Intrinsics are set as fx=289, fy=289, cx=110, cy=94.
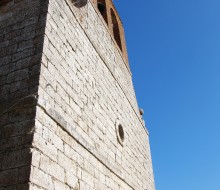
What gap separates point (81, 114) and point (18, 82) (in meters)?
1.06

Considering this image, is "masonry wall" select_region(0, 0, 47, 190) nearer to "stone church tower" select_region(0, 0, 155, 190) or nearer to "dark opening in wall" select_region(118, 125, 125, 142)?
"stone church tower" select_region(0, 0, 155, 190)

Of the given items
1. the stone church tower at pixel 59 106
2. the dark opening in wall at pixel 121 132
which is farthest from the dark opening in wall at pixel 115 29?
the dark opening in wall at pixel 121 132

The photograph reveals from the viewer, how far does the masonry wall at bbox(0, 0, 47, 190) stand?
2721mm

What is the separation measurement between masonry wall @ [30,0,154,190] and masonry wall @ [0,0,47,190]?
0.29ft

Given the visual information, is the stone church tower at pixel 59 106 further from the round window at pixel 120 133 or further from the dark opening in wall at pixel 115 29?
the dark opening in wall at pixel 115 29

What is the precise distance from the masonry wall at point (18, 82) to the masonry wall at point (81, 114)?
87 mm

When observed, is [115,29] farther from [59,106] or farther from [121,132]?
[59,106]

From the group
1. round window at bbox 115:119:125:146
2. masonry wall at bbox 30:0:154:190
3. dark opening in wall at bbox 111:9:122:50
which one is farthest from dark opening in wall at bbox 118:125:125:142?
dark opening in wall at bbox 111:9:122:50

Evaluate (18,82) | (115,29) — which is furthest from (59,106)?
(115,29)

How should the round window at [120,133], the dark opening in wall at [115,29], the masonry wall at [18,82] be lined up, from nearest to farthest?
the masonry wall at [18,82]
the round window at [120,133]
the dark opening in wall at [115,29]

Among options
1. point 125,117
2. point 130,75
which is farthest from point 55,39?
point 130,75

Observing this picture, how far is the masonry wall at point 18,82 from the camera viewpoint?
2.72 metres

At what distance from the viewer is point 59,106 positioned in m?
3.52

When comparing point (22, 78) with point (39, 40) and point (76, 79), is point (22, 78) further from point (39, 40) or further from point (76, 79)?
point (76, 79)
